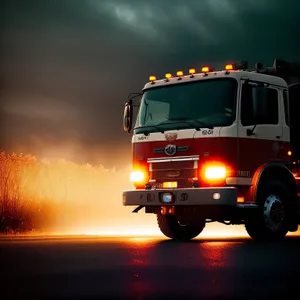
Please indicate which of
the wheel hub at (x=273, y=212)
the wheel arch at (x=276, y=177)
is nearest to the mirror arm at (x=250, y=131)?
the wheel arch at (x=276, y=177)

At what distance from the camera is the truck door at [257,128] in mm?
14266

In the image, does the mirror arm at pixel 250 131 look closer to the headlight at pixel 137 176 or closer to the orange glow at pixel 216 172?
the orange glow at pixel 216 172

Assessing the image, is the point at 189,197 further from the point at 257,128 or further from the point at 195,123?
the point at 257,128

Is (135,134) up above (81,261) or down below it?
above

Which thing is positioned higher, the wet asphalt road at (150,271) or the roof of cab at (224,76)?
the roof of cab at (224,76)

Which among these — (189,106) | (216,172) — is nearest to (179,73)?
(189,106)

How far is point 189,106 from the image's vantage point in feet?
48.7

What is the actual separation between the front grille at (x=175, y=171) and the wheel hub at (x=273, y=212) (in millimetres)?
1539

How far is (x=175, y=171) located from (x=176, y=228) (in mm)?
1912

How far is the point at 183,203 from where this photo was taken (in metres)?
14.2

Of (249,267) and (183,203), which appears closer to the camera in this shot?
(249,267)

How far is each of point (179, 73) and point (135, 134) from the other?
1580 millimetres

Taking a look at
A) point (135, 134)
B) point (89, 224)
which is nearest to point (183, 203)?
point (135, 134)

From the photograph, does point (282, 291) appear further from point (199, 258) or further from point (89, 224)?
point (89, 224)
